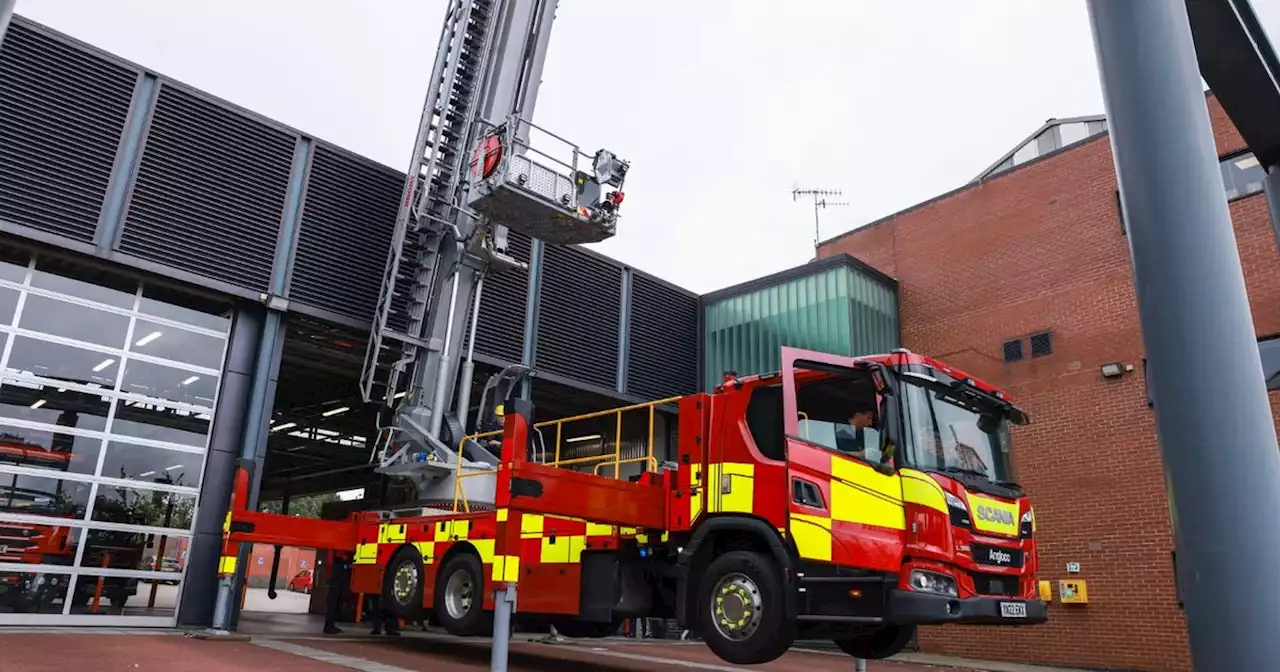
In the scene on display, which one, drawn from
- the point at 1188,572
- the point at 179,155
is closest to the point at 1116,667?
the point at 1188,572

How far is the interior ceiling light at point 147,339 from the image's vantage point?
1286 cm

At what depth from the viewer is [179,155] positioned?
1301 cm

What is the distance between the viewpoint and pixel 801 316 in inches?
739

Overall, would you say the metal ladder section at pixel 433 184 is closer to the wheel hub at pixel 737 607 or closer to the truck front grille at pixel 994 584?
the wheel hub at pixel 737 607

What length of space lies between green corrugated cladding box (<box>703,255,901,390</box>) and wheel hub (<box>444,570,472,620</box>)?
376 inches

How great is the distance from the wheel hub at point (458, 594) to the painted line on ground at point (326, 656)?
110 cm

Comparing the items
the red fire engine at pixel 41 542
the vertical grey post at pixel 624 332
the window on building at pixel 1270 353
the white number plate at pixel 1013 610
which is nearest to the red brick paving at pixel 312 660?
the red fire engine at pixel 41 542

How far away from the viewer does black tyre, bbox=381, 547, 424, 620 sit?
35.1ft

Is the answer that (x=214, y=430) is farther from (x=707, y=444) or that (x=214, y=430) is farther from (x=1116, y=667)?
(x=1116, y=667)

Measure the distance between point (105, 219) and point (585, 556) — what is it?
8820 mm

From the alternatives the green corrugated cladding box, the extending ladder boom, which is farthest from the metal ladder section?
the green corrugated cladding box

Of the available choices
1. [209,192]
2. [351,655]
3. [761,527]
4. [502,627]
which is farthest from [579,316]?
[502,627]

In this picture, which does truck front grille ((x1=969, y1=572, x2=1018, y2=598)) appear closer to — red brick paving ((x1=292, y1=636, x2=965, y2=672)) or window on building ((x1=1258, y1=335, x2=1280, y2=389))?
red brick paving ((x1=292, y1=636, x2=965, y2=672))

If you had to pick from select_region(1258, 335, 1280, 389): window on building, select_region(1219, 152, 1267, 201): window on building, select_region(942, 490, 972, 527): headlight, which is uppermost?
select_region(1219, 152, 1267, 201): window on building
